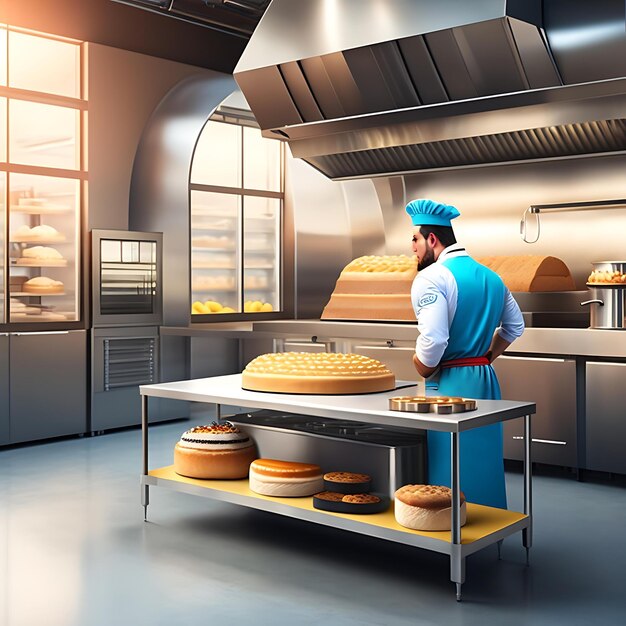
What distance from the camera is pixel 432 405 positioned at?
3273 mm

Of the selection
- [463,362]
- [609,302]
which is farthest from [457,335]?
[609,302]

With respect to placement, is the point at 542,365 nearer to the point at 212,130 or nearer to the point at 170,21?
the point at 170,21

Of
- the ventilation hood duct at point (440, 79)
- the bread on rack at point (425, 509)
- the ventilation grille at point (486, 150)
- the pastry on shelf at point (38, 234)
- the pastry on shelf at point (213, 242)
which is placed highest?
the ventilation hood duct at point (440, 79)

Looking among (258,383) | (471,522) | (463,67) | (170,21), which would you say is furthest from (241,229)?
(471,522)

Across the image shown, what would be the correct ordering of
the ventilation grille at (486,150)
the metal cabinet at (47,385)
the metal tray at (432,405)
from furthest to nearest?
1. the metal cabinet at (47,385)
2. the ventilation grille at (486,150)
3. the metal tray at (432,405)

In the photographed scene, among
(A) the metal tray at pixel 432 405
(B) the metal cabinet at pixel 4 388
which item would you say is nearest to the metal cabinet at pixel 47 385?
(B) the metal cabinet at pixel 4 388

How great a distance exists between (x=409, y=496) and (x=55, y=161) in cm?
479

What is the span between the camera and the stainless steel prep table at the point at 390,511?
322 centimetres

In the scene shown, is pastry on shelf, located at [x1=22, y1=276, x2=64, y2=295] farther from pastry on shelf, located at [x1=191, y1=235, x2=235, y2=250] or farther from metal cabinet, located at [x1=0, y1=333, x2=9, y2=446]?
pastry on shelf, located at [x1=191, y1=235, x2=235, y2=250]

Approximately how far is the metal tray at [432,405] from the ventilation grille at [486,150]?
2.81 m

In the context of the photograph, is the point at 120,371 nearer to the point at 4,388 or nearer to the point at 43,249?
the point at 4,388

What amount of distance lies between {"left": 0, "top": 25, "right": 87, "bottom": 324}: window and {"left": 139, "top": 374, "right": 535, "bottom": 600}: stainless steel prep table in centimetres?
293

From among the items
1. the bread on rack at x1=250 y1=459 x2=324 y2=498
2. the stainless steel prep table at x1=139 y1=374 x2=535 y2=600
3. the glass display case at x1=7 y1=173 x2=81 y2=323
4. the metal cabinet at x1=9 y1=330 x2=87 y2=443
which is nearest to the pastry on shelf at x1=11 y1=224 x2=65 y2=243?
the glass display case at x1=7 y1=173 x2=81 y2=323

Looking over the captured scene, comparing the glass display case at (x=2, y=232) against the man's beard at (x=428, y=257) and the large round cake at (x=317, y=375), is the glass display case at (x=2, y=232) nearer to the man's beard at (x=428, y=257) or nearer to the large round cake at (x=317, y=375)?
the large round cake at (x=317, y=375)
